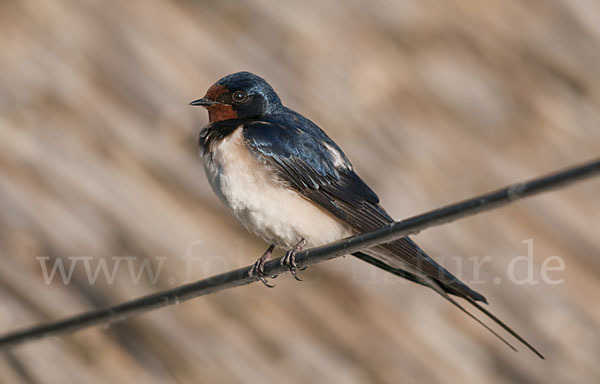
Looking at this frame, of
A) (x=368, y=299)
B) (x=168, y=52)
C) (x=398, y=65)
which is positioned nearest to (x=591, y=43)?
(x=398, y=65)

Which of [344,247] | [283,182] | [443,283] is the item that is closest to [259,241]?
[283,182]

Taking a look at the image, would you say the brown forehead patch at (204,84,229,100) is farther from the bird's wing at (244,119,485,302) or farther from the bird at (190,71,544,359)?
the bird's wing at (244,119,485,302)

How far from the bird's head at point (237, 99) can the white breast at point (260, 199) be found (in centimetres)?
15

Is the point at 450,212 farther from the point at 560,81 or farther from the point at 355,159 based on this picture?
the point at 560,81

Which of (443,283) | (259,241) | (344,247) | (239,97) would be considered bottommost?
(344,247)

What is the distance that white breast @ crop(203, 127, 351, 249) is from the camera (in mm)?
3180

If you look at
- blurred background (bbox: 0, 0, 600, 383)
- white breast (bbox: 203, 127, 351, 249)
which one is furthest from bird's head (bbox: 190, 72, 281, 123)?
blurred background (bbox: 0, 0, 600, 383)

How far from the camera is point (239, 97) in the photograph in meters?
3.45

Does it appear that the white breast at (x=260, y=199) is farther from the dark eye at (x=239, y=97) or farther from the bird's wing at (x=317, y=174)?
the dark eye at (x=239, y=97)

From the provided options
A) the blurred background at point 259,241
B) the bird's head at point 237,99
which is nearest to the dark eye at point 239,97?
the bird's head at point 237,99

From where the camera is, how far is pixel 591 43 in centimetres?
624

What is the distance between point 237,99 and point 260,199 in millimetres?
446

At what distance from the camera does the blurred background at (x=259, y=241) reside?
5336 mm

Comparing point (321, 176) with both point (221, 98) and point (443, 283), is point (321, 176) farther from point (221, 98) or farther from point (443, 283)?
point (443, 283)
